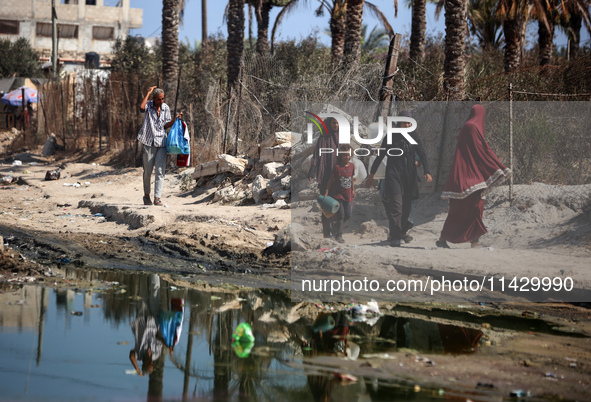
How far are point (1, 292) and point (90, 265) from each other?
1.50 metres

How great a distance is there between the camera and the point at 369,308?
565 centimetres

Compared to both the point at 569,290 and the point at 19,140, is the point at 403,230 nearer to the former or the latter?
the point at 569,290

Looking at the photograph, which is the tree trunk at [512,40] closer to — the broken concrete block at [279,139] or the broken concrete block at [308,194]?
the broken concrete block at [279,139]

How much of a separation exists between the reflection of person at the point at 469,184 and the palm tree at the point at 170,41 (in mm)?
11277

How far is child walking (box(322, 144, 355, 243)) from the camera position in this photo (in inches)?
303

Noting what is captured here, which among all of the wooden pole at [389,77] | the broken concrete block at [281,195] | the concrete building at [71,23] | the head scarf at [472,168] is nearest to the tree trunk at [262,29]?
the broken concrete block at [281,195]

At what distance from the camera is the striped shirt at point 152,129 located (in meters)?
10.1

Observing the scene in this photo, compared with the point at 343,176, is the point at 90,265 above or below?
below

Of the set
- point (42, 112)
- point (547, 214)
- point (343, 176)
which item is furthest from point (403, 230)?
point (42, 112)

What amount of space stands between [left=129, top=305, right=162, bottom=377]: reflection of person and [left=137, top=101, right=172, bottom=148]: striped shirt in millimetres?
5089

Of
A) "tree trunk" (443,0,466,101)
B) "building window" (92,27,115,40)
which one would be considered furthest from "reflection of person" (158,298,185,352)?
"building window" (92,27,115,40)

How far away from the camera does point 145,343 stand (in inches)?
183

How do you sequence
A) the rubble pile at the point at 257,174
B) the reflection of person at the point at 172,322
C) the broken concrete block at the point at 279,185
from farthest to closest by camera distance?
the rubble pile at the point at 257,174 → the broken concrete block at the point at 279,185 → the reflection of person at the point at 172,322

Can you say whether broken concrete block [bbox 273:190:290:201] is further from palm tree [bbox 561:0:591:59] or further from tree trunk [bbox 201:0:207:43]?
tree trunk [bbox 201:0:207:43]
